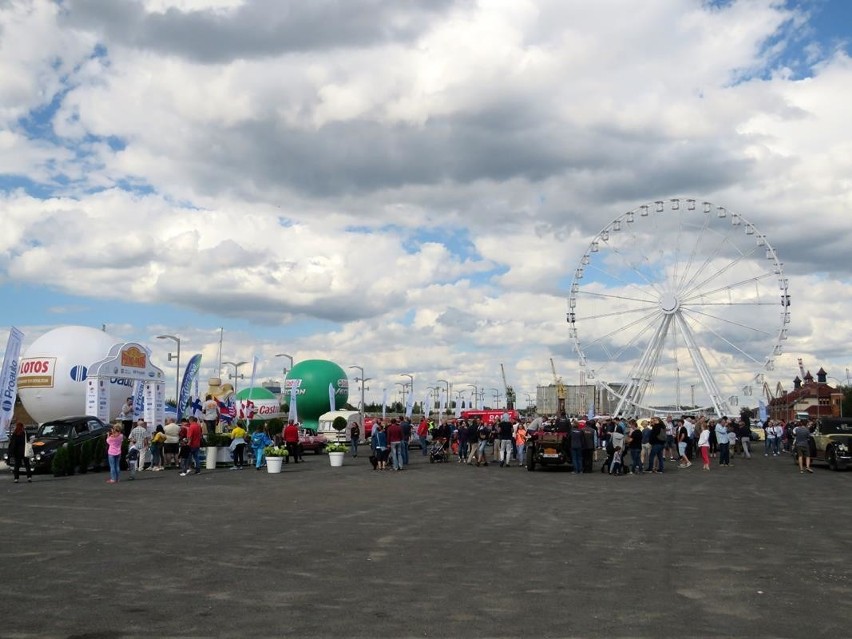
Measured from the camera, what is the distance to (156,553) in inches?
421

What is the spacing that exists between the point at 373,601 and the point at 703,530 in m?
6.87

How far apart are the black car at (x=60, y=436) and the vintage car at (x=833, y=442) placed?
23.9 meters

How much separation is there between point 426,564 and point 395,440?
17915mm

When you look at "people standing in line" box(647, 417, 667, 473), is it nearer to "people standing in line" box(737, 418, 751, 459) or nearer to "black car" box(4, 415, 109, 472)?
"people standing in line" box(737, 418, 751, 459)

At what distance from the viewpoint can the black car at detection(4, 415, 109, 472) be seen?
25.9 m

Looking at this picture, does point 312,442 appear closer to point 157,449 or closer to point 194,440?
point 157,449

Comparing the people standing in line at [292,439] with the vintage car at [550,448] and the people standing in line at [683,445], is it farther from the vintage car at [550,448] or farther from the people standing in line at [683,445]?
the people standing in line at [683,445]

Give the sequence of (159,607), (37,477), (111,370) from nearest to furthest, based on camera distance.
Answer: (159,607), (37,477), (111,370)

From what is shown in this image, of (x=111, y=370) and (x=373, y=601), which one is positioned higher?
(x=111, y=370)

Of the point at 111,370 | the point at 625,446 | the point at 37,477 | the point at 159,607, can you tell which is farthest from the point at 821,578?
the point at 111,370

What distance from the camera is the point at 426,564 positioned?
32.6 feet

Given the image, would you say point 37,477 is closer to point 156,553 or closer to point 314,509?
point 314,509

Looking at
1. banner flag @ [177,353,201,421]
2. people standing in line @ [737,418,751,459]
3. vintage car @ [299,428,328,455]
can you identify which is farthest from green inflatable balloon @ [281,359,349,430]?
people standing in line @ [737,418,751,459]

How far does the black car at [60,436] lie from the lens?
2594 cm
